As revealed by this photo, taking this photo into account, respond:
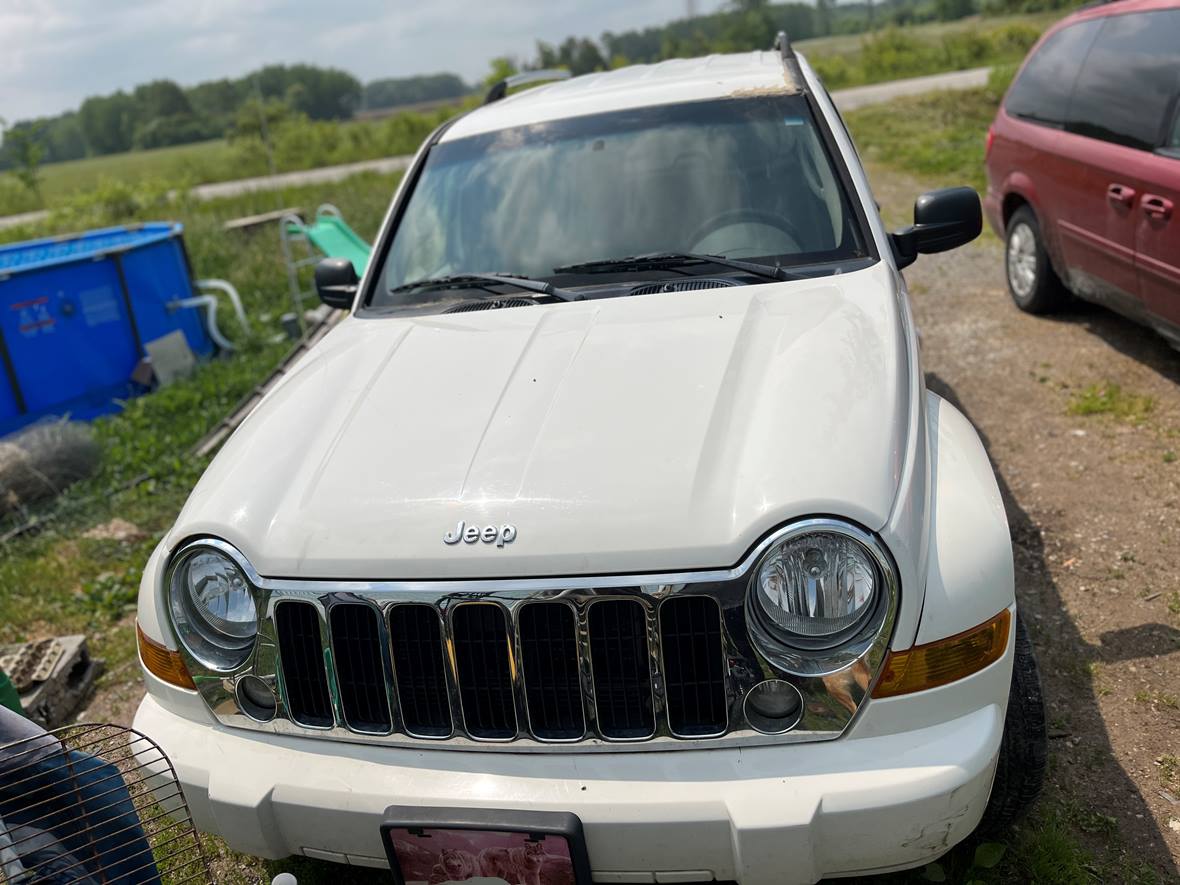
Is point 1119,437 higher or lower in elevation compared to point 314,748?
lower

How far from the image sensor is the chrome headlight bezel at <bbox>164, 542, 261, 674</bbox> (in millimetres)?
2244

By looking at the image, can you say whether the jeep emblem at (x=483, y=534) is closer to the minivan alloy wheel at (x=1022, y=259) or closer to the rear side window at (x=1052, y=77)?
the rear side window at (x=1052, y=77)

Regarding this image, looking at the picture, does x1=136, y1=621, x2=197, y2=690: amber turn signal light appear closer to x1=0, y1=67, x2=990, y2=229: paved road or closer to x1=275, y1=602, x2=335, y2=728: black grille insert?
x1=275, y1=602, x2=335, y2=728: black grille insert

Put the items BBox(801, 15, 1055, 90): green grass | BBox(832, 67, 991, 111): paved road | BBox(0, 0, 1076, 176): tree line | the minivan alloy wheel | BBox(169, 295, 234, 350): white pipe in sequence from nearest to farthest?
the minivan alloy wheel, BBox(169, 295, 234, 350): white pipe, BBox(832, 67, 991, 111): paved road, BBox(801, 15, 1055, 90): green grass, BBox(0, 0, 1076, 176): tree line

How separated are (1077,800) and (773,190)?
2.02 metres

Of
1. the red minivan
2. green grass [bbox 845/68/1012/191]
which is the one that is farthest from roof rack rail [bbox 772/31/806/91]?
green grass [bbox 845/68/1012/191]

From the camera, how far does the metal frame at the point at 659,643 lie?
1951 millimetres

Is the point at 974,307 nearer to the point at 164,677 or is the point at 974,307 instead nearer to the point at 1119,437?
the point at 1119,437

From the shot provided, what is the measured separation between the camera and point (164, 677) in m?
2.38

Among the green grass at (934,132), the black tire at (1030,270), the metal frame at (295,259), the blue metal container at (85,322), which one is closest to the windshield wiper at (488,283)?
the black tire at (1030,270)

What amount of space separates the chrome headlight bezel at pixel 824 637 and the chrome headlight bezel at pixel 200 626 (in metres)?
1.13

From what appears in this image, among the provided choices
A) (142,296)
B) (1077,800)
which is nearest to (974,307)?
(1077,800)

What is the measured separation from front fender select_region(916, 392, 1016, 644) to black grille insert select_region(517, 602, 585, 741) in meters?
0.71

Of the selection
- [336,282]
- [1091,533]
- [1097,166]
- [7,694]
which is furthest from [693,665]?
[1097,166]
